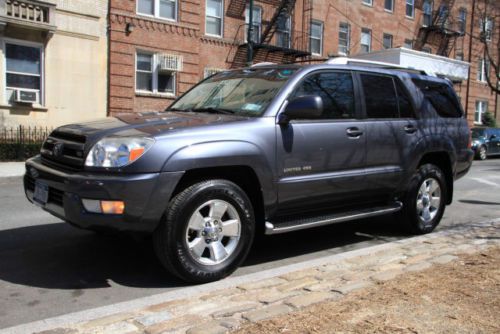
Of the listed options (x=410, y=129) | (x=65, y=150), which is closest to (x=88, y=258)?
(x=65, y=150)

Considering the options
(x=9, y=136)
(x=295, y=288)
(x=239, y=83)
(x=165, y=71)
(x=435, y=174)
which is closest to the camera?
(x=295, y=288)

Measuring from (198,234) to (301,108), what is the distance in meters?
1.43

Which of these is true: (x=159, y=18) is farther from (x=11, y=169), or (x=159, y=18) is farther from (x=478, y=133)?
(x=478, y=133)

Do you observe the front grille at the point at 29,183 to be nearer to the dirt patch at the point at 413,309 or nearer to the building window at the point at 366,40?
the dirt patch at the point at 413,309

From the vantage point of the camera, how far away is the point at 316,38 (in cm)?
2544

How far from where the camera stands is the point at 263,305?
3.64 metres

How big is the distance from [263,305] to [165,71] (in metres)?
17.5

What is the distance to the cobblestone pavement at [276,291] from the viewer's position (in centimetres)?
330

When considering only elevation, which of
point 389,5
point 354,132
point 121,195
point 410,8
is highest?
point 410,8

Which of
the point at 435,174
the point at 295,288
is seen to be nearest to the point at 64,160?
the point at 295,288

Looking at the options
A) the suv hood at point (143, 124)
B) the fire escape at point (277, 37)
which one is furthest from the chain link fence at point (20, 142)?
the suv hood at point (143, 124)

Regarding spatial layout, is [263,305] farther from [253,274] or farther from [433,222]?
[433,222]

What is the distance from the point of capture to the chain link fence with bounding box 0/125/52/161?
594 inches

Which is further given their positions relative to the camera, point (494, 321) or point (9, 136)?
point (9, 136)
